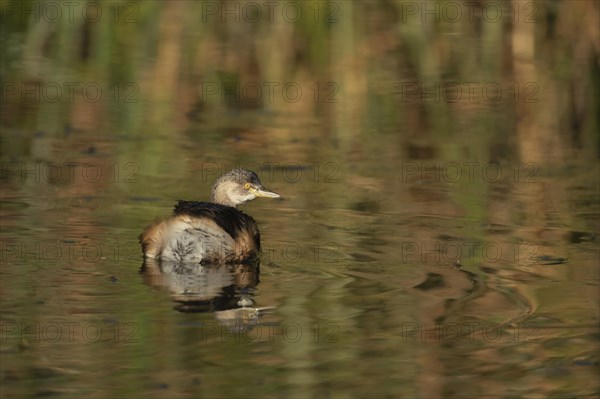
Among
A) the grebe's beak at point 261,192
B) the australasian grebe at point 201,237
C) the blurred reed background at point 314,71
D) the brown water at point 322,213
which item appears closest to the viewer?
the brown water at point 322,213

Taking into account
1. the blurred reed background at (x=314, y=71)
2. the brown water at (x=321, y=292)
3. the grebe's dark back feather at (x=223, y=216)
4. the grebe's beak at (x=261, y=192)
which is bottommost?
the brown water at (x=321, y=292)

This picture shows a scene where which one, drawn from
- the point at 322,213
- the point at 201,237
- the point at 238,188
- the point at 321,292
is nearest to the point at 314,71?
the point at 322,213

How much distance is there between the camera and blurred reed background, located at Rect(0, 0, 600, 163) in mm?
12633

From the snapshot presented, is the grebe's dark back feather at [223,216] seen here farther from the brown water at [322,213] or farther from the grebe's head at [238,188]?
the grebe's head at [238,188]

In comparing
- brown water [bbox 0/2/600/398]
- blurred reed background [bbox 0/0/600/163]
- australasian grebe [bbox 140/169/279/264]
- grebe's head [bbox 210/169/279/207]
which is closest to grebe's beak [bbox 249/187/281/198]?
grebe's head [bbox 210/169/279/207]

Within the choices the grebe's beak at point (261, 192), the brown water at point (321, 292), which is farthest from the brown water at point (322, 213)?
the grebe's beak at point (261, 192)

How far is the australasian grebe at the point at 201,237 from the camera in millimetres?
8258

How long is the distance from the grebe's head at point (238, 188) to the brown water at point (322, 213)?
0.23 metres

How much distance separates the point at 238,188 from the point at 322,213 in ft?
1.95

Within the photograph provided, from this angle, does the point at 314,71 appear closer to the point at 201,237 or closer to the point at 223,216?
the point at 223,216

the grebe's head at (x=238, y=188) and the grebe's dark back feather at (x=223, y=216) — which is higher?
the grebe's head at (x=238, y=188)

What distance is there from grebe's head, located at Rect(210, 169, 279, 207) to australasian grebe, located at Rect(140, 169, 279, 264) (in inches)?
35.9

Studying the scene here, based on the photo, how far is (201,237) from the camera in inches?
326

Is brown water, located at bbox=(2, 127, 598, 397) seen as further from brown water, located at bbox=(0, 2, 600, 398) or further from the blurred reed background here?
the blurred reed background
